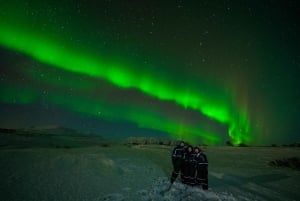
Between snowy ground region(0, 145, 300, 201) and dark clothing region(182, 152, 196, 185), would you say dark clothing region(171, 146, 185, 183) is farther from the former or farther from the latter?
snowy ground region(0, 145, 300, 201)

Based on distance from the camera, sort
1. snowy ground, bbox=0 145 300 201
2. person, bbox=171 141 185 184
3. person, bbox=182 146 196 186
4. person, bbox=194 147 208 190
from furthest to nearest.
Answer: person, bbox=171 141 185 184
person, bbox=182 146 196 186
person, bbox=194 147 208 190
snowy ground, bbox=0 145 300 201

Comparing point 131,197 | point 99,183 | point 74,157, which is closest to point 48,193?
point 99,183

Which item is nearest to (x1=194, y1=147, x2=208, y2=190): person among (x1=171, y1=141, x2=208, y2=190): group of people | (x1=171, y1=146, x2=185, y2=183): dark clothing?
(x1=171, y1=141, x2=208, y2=190): group of people

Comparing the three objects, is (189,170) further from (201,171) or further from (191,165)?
(201,171)

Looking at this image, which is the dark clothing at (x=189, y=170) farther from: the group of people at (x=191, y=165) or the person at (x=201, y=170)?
the person at (x=201, y=170)

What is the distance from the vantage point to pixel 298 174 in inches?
776

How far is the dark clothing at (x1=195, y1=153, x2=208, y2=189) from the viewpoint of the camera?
1317 centimetres

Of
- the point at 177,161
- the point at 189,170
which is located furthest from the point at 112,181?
the point at 189,170

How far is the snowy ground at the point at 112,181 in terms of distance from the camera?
11.4m

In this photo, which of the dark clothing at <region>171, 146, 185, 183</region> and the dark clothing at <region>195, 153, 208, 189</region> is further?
the dark clothing at <region>171, 146, 185, 183</region>

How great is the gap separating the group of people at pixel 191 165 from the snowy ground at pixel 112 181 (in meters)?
0.45

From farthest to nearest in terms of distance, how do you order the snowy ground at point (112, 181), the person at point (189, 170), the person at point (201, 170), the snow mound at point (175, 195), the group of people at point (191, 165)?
the person at point (189, 170), the group of people at point (191, 165), the person at point (201, 170), the snowy ground at point (112, 181), the snow mound at point (175, 195)

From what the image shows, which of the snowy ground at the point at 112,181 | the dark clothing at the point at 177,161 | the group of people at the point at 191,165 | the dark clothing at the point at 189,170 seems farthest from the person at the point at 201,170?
the dark clothing at the point at 177,161

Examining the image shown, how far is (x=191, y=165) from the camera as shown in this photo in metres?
13.8
